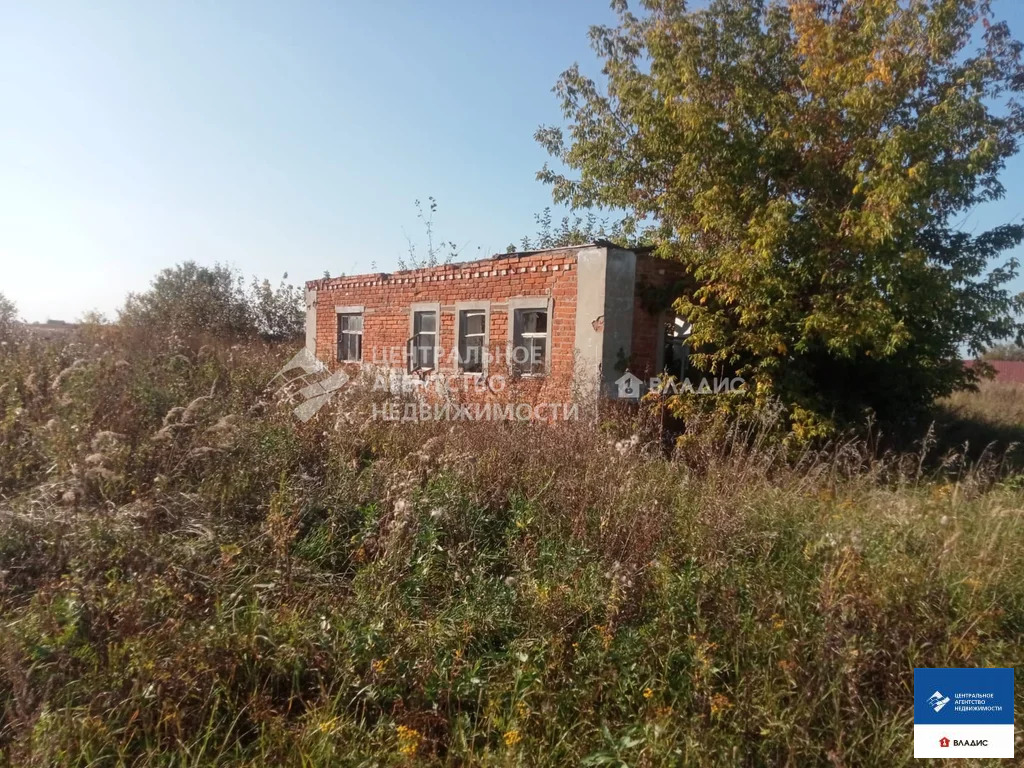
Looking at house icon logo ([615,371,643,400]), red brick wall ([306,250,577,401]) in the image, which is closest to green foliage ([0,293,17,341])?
red brick wall ([306,250,577,401])

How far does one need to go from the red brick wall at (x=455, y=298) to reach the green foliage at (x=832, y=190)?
166 centimetres

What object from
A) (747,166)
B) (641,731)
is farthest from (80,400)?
(747,166)

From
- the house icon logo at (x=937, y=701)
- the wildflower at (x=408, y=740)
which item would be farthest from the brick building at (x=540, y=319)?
the wildflower at (x=408, y=740)

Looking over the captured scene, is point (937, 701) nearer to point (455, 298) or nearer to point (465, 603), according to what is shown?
point (465, 603)

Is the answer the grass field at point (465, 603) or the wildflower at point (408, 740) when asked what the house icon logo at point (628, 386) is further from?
the wildflower at point (408, 740)

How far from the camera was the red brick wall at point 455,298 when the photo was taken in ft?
26.4

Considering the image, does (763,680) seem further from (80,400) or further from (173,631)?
(80,400)

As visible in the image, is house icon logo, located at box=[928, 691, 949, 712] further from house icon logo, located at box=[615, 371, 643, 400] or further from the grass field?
house icon logo, located at box=[615, 371, 643, 400]

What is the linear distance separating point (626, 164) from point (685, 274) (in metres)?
1.94

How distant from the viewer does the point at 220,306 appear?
18.4 m

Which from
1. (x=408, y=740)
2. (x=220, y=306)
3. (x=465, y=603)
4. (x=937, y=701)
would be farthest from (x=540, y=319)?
(x=220, y=306)

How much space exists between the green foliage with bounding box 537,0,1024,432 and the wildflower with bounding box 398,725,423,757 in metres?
5.30

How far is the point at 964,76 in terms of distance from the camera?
6.44 m

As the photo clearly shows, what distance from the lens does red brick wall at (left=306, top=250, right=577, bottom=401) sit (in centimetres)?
804
